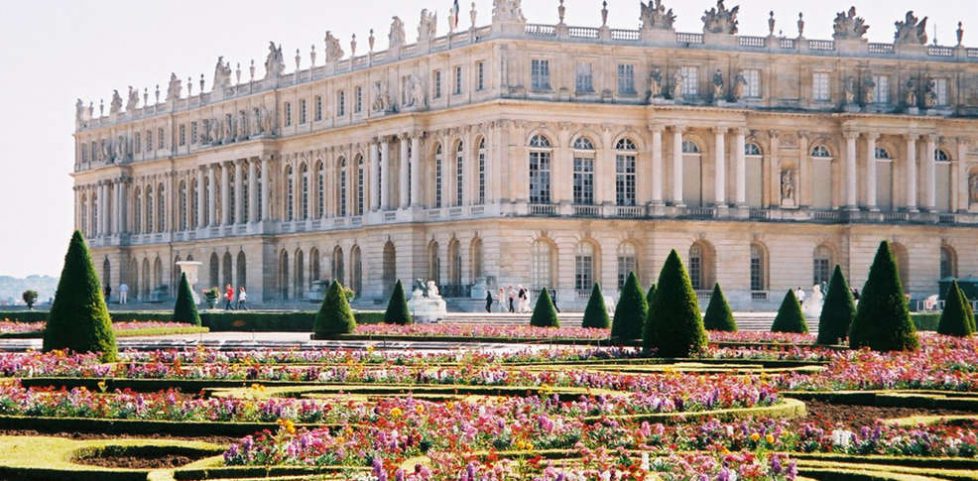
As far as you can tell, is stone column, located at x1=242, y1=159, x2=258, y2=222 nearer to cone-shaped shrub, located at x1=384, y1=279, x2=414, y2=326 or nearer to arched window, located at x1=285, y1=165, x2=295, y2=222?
arched window, located at x1=285, y1=165, x2=295, y2=222

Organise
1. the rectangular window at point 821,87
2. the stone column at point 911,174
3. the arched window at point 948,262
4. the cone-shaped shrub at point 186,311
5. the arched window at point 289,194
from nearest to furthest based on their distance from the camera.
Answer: the cone-shaped shrub at point 186,311 → the stone column at point 911,174 → the rectangular window at point 821,87 → the arched window at point 948,262 → the arched window at point 289,194

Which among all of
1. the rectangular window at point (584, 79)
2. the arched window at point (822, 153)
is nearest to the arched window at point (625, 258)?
the rectangular window at point (584, 79)

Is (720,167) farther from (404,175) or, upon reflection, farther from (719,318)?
(719,318)

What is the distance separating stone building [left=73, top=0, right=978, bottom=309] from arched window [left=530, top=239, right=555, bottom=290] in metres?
0.08

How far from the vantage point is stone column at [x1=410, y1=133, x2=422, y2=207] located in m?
76.1

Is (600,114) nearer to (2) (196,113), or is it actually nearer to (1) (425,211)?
(1) (425,211)

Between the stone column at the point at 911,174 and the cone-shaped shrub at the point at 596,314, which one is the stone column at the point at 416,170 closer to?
the stone column at the point at 911,174

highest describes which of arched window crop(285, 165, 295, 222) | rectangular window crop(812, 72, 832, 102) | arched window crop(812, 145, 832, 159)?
rectangular window crop(812, 72, 832, 102)

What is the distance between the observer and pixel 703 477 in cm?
1404

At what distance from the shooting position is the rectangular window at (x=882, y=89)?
76.8 m

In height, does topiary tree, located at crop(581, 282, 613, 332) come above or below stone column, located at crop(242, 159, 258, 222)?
below

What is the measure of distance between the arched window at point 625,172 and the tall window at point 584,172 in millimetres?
1281

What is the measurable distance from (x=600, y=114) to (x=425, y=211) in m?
9.89

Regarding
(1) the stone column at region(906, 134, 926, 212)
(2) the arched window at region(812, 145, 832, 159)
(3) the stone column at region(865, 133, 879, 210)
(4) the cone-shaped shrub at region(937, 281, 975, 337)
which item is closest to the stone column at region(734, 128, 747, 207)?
(2) the arched window at region(812, 145, 832, 159)
